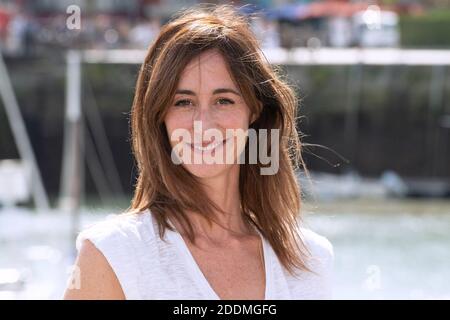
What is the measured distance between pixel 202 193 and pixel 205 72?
21cm

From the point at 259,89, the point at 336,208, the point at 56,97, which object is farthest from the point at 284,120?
the point at 56,97

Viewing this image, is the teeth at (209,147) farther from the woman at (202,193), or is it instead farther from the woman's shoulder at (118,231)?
the woman's shoulder at (118,231)

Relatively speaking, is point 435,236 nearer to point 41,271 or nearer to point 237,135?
point 41,271

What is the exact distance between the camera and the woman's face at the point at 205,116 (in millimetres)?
1586

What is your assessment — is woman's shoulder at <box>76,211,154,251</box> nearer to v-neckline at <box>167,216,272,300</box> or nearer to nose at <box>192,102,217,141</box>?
v-neckline at <box>167,216,272,300</box>

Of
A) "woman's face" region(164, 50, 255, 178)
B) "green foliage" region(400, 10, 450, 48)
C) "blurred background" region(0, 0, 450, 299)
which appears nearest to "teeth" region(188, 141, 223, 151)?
"woman's face" region(164, 50, 255, 178)

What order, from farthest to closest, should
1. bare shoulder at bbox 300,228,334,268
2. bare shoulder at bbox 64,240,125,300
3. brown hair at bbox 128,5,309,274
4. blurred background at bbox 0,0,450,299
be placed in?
blurred background at bbox 0,0,450,299 < bare shoulder at bbox 300,228,334,268 < brown hair at bbox 128,5,309,274 < bare shoulder at bbox 64,240,125,300

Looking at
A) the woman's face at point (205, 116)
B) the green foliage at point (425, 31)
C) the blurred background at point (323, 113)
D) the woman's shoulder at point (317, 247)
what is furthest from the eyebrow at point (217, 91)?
the green foliage at point (425, 31)

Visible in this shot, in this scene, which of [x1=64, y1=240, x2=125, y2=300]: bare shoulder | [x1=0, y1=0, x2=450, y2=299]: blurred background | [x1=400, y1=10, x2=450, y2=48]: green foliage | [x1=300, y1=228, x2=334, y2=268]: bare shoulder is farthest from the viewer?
[x1=400, y1=10, x2=450, y2=48]: green foliage

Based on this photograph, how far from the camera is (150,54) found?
162cm

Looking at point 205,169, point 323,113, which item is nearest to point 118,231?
point 205,169

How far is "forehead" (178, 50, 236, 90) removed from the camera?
5.19 feet

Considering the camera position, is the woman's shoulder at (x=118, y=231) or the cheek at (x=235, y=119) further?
the cheek at (x=235, y=119)

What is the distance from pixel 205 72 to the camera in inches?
62.6
